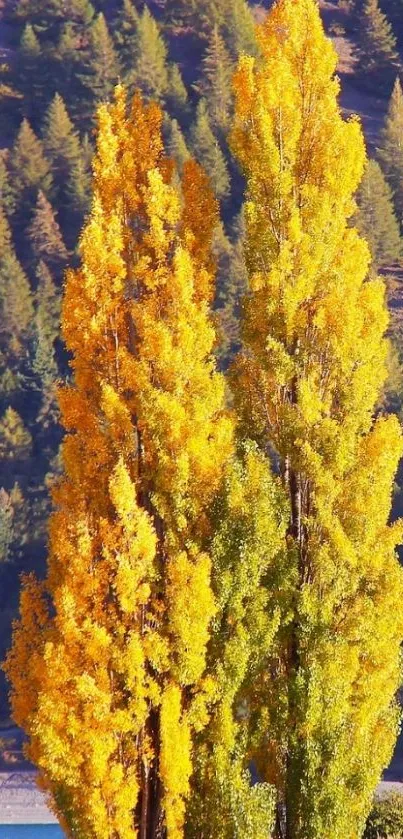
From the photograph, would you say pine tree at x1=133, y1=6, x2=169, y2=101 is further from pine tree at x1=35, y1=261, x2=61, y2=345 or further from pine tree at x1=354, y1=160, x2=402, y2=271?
pine tree at x1=354, y1=160, x2=402, y2=271

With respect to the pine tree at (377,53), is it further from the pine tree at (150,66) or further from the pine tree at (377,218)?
the pine tree at (377,218)

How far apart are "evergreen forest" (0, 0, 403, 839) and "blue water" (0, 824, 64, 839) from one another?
97.9 feet

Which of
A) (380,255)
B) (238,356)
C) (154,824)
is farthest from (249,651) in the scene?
(380,255)

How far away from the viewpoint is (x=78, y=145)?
105m

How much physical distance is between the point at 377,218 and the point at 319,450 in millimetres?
69327

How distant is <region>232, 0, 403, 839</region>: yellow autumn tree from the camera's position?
14828mm

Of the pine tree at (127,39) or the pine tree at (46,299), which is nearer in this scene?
the pine tree at (46,299)

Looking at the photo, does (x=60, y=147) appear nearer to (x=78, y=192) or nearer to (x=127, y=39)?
(x=78, y=192)

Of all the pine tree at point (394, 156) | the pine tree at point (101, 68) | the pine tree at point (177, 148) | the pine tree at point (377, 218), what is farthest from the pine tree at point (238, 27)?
the pine tree at point (377, 218)

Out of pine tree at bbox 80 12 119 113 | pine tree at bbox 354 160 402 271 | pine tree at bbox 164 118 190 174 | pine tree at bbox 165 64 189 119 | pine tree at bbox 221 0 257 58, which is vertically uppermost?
pine tree at bbox 221 0 257 58

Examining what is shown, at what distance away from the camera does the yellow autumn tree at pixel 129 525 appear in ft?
45.0

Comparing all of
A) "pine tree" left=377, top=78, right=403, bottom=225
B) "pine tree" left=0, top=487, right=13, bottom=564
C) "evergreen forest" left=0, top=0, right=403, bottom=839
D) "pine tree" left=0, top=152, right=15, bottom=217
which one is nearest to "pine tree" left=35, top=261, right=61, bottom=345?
"pine tree" left=0, top=152, right=15, bottom=217

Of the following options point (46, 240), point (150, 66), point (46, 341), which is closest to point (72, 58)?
point (150, 66)

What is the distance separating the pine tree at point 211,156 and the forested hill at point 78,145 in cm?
15
